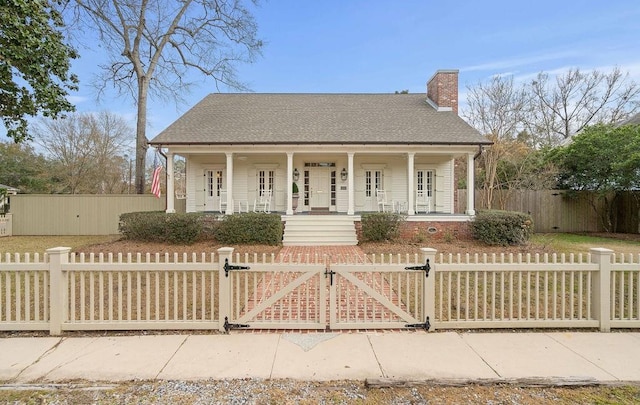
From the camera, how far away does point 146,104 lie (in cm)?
1622

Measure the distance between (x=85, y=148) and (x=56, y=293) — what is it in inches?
1056

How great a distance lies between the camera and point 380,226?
35.4 feet

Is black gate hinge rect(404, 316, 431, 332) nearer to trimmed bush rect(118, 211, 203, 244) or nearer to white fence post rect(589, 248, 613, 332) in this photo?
white fence post rect(589, 248, 613, 332)

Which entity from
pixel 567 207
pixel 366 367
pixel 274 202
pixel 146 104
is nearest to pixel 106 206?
pixel 146 104

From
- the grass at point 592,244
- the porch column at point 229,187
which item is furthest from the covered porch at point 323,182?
the grass at point 592,244

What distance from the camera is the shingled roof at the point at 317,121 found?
1238cm

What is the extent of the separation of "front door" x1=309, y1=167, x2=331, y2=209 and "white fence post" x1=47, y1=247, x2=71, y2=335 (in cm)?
1100

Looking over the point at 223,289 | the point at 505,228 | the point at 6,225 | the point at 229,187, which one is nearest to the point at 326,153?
the point at 229,187

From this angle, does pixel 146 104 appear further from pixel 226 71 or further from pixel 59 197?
pixel 59 197

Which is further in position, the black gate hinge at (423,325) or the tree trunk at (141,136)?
the tree trunk at (141,136)

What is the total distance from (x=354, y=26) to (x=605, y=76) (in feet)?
75.2

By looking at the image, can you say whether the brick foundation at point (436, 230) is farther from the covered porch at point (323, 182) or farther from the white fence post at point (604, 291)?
the white fence post at point (604, 291)

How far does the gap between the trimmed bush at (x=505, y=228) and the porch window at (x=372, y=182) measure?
16.2 feet

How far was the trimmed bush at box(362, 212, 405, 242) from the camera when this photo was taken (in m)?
10.8
